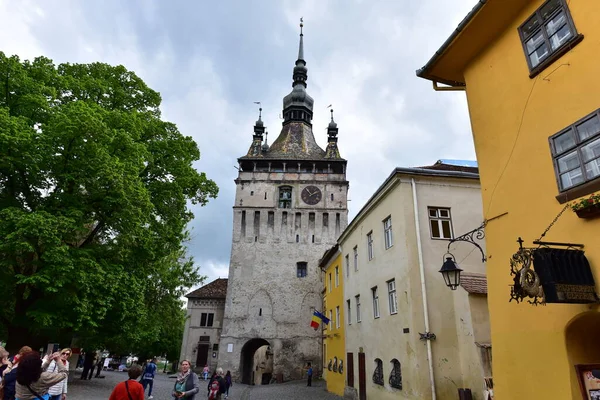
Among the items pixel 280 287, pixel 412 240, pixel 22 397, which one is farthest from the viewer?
pixel 280 287

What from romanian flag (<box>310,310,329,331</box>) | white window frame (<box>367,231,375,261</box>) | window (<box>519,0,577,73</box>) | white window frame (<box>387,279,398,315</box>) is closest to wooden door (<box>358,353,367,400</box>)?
white window frame (<box>387,279,398,315</box>)

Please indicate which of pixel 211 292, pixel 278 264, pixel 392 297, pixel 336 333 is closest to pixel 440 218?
pixel 392 297

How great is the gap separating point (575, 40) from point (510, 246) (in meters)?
3.02

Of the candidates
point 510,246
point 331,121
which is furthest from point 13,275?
point 331,121

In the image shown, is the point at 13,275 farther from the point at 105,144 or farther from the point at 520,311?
the point at 520,311

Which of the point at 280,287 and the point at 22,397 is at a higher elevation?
the point at 280,287

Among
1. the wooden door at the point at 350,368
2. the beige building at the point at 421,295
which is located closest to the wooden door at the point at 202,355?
the wooden door at the point at 350,368

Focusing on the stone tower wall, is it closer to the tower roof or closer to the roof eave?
the tower roof

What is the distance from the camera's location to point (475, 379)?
34.5 feet

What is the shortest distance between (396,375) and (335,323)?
1045cm

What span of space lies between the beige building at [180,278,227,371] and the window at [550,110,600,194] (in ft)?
120

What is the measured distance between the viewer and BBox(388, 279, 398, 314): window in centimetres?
1297

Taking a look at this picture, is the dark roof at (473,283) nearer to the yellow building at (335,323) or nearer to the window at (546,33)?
the window at (546,33)

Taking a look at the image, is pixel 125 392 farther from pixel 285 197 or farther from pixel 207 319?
pixel 207 319
